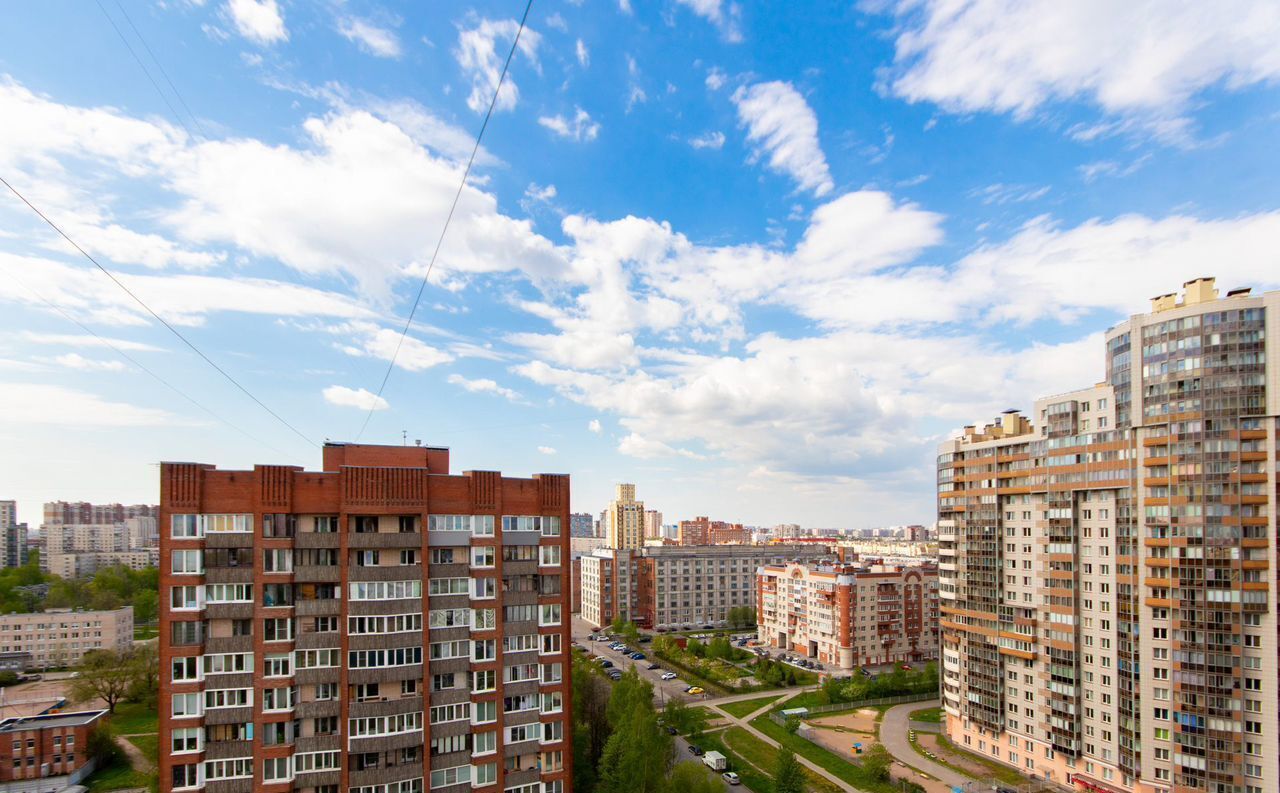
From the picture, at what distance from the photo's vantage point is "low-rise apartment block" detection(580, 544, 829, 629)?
107250 mm

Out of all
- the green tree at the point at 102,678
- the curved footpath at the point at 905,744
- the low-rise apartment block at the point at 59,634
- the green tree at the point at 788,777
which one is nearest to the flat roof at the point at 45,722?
the green tree at the point at 102,678

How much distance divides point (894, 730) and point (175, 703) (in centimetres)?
5833

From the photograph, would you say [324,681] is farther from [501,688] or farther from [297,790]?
[501,688]

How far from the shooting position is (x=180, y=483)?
24609mm

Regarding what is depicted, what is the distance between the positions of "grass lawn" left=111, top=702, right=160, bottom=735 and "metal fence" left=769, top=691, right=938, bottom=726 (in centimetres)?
6039

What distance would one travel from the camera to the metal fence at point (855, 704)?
203 feet

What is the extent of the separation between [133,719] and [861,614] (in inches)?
3341

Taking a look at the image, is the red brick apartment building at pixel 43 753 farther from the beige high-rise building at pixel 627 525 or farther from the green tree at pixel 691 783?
the beige high-rise building at pixel 627 525

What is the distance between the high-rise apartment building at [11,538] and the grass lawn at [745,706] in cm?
17194

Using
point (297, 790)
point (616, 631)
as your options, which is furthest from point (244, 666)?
point (616, 631)

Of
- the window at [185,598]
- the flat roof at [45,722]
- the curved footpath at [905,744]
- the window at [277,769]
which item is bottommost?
the curved footpath at [905,744]

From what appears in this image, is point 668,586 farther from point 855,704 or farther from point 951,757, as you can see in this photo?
point 951,757

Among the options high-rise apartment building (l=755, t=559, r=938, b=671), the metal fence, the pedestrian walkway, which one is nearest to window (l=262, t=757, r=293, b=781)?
the pedestrian walkway

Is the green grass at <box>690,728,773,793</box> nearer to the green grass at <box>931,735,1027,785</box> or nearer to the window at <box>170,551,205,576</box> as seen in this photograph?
the green grass at <box>931,735,1027,785</box>
